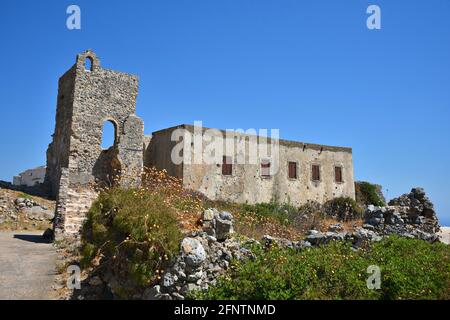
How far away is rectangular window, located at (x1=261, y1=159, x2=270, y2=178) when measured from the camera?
22.7 meters

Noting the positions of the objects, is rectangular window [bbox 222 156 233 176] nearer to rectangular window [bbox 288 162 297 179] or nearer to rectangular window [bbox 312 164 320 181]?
rectangular window [bbox 288 162 297 179]

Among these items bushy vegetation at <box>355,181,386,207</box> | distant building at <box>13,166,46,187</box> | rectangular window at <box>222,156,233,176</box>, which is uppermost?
distant building at <box>13,166,46,187</box>

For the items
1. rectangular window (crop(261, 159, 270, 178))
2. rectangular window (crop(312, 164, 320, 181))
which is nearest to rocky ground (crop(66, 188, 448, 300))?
rectangular window (crop(261, 159, 270, 178))

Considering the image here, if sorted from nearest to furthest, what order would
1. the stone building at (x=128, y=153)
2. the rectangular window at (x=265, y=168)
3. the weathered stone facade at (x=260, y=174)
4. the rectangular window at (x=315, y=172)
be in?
1. the stone building at (x=128, y=153)
2. the weathered stone facade at (x=260, y=174)
3. the rectangular window at (x=265, y=168)
4. the rectangular window at (x=315, y=172)

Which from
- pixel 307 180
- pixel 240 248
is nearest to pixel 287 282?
pixel 240 248

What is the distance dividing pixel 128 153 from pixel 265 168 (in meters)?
8.01

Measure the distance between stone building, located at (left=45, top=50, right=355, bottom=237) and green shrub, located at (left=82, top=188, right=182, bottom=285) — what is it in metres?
10.2

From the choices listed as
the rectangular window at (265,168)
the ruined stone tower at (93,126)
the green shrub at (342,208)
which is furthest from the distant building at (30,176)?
the green shrub at (342,208)

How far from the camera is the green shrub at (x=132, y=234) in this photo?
6.79 meters

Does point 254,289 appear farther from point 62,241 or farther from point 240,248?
point 62,241

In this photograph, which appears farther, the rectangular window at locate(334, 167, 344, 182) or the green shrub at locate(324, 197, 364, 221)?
the rectangular window at locate(334, 167, 344, 182)

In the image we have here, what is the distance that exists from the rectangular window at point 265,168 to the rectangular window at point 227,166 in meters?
2.25

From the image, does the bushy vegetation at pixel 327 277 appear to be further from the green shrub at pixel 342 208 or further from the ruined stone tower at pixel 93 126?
the green shrub at pixel 342 208

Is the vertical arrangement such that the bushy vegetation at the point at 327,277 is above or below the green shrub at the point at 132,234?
below
